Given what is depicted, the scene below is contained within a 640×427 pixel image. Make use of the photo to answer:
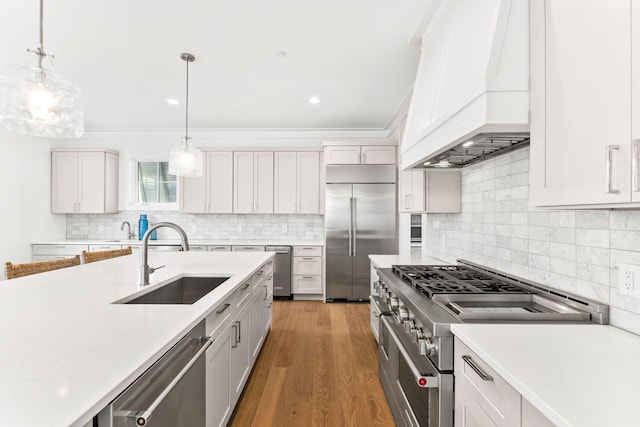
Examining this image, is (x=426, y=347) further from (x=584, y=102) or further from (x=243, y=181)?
(x=243, y=181)

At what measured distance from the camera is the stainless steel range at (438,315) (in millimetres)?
1285

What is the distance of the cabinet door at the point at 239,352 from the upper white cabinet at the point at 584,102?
1.73 m

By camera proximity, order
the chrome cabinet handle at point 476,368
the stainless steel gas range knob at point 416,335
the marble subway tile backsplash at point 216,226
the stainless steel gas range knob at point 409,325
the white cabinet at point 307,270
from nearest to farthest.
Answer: the chrome cabinet handle at point 476,368 → the stainless steel gas range knob at point 416,335 → the stainless steel gas range knob at point 409,325 → the white cabinet at point 307,270 → the marble subway tile backsplash at point 216,226

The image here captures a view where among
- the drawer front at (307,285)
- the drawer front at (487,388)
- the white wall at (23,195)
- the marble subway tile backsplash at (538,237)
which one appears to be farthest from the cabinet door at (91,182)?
the drawer front at (487,388)

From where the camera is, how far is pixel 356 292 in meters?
4.90

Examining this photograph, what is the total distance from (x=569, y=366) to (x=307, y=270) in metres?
4.22

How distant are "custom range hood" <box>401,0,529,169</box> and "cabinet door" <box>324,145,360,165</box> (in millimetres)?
2632

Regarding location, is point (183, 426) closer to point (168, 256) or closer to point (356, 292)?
point (168, 256)

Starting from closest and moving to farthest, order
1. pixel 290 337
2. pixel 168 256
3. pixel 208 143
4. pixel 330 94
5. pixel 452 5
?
pixel 452 5, pixel 168 256, pixel 290 337, pixel 330 94, pixel 208 143

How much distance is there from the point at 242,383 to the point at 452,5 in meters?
2.68

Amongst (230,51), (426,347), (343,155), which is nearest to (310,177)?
(343,155)

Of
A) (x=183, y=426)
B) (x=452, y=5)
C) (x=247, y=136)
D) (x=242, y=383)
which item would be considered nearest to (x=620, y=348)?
(x=183, y=426)

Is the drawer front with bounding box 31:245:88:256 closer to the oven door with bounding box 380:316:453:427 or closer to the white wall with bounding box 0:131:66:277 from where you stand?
the white wall with bounding box 0:131:66:277

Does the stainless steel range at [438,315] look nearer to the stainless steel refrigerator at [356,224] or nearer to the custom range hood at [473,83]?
the custom range hood at [473,83]
